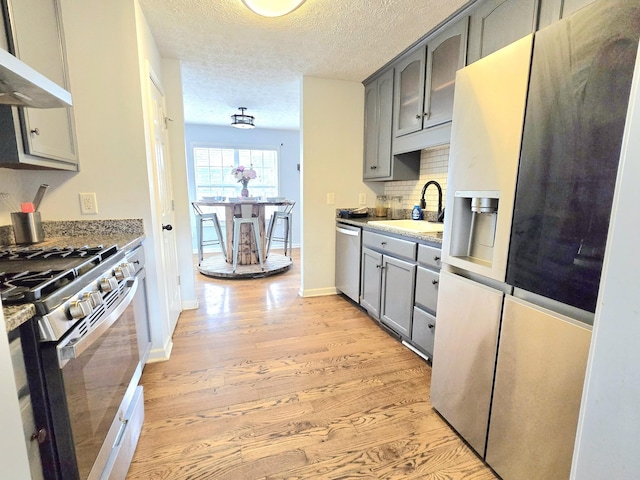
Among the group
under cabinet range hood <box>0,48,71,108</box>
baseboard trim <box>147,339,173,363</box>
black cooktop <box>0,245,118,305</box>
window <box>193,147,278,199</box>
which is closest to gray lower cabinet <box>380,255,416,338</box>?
baseboard trim <box>147,339,173,363</box>

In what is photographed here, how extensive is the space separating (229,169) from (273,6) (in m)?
4.39

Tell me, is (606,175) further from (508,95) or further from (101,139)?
(101,139)

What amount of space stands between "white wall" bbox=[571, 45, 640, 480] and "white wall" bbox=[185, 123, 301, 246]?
5.10 m

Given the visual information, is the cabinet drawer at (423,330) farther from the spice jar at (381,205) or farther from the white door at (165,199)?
the white door at (165,199)

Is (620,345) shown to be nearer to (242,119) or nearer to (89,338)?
(89,338)

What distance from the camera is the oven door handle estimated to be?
843 mm

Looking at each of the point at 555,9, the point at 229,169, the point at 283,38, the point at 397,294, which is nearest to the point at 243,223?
the point at 229,169

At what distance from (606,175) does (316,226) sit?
254 cm

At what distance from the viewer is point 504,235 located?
113 centimetres

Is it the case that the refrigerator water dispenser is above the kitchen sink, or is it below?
above

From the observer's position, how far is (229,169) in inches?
227

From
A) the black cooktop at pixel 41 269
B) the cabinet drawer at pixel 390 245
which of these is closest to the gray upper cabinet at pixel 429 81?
the cabinet drawer at pixel 390 245

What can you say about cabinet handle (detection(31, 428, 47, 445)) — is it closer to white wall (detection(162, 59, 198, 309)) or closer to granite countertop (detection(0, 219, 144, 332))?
granite countertop (detection(0, 219, 144, 332))

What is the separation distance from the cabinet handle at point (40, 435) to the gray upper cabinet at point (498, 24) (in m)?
2.49
